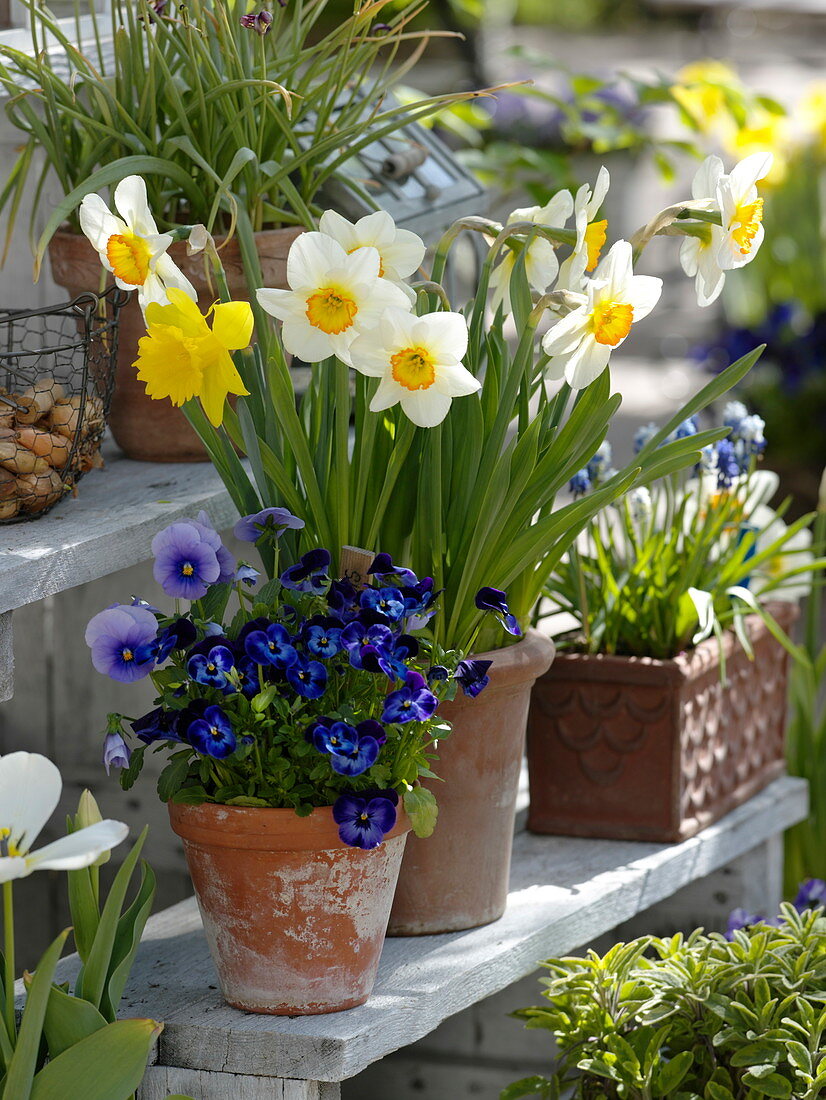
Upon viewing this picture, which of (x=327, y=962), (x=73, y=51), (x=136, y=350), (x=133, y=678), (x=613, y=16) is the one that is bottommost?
(x=327, y=962)

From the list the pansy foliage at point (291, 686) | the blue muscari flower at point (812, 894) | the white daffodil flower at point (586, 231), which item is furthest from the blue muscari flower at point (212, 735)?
the blue muscari flower at point (812, 894)

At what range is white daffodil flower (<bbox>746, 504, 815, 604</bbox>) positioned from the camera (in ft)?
6.16

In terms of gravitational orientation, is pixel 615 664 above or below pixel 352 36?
below

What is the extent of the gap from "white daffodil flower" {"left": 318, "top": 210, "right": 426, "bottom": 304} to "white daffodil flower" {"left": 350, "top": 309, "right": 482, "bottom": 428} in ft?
0.23

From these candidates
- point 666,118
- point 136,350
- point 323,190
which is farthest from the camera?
point 666,118

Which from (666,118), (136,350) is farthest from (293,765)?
(666,118)

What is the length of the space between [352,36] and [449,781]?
0.70 metres

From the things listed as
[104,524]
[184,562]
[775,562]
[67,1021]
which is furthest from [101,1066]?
[775,562]

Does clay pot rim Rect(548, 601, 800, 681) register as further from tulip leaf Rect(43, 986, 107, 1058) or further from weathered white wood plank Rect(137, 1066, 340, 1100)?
tulip leaf Rect(43, 986, 107, 1058)

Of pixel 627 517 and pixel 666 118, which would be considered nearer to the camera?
pixel 627 517

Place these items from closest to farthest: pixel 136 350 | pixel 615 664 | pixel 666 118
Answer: pixel 136 350
pixel 615 664
pixel 666 118

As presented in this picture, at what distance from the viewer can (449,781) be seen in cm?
144

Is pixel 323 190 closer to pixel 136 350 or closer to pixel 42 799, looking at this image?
pixel 136 350

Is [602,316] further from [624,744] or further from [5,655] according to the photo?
[624,744]
